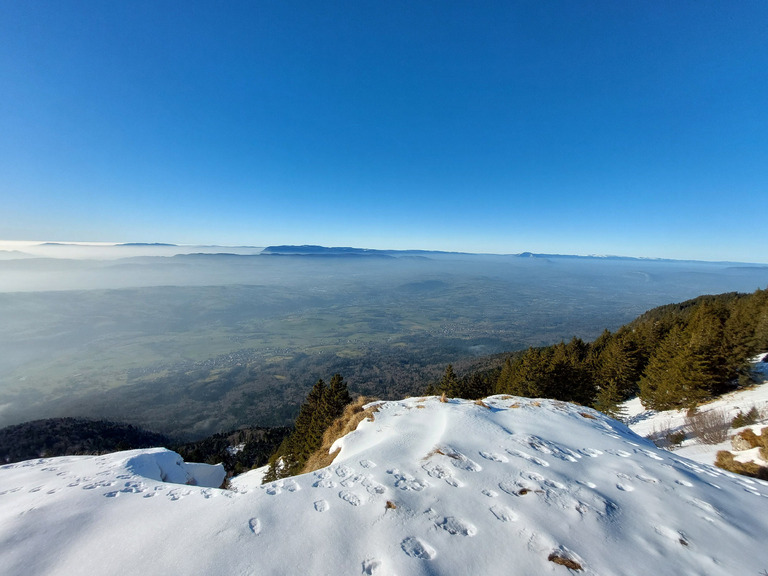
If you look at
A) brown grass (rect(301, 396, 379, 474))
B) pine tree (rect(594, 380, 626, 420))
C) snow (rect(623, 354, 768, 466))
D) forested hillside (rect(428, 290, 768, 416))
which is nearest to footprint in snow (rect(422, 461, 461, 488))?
brown grass (rect(301, 396, 379, 474))

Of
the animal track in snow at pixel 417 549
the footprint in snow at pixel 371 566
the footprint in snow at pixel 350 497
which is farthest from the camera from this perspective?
the footprint in snow at pixel 350 497

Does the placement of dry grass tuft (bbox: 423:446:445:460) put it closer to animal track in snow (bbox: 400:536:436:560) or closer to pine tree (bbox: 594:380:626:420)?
animal track in snow (bbox: 400:536:436:560)

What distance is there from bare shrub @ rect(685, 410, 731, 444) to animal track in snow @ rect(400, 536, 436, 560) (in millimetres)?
17846

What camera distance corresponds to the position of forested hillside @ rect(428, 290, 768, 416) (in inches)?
904

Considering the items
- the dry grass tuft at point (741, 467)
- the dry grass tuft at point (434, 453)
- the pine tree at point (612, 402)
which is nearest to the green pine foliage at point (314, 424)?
the dry grass tuft at point (434, 453)

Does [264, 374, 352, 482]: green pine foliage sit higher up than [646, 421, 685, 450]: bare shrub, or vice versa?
[646, 421, 685, 450]: bare shrub

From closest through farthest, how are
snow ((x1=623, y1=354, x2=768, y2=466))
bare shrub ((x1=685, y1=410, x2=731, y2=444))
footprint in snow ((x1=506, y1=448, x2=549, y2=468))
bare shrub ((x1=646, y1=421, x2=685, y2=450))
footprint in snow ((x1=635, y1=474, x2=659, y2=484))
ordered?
footprint in snow ((x1=635, y1=474, x2=659, y2=484)) → footprint in snow ((x1=506, y1=448, x2=549, y2=468)) → snow ((x1=623, y1=354, x2=768, y2=466)) → bare shrub ((x1=685, y1=410, x2=731, y2=444)) → bare shrub ((x1=646, y1=421, x2=685, y2=450))

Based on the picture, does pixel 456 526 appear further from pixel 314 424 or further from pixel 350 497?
pixel 314 424

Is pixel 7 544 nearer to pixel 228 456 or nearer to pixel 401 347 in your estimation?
pixel 228 456

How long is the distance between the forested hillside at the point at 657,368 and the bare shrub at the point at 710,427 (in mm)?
6537

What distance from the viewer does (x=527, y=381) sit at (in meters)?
28.6

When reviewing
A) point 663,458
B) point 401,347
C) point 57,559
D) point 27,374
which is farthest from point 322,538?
point 27,374

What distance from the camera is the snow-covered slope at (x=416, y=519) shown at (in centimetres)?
421

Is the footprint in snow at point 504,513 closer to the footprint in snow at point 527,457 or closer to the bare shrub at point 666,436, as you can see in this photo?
the footprint in snow at point 527,457
